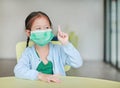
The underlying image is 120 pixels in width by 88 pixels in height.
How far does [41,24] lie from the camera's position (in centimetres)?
A: 167

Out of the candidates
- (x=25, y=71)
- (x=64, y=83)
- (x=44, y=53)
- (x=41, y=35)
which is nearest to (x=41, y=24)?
(x=41, y=35)

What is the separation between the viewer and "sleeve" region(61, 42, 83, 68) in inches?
61.7

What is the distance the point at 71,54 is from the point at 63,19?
673 cm

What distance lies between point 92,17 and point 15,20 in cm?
233

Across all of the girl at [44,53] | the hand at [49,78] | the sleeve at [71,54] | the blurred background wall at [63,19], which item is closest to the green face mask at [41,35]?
the girl at [44,53]

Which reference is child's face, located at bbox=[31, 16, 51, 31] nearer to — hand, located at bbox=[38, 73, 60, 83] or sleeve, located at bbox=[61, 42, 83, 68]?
sleeve, located at bbox=[61, 42, 83, 68]

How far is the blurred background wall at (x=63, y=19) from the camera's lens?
8188 millimetres

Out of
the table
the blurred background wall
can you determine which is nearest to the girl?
the table

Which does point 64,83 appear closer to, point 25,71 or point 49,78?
point 49,78

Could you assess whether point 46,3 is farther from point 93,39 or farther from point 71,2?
point 93,39

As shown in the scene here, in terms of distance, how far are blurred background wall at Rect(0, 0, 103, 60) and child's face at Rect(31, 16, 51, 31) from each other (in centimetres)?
651

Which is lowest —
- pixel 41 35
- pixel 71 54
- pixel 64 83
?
pixel 64 83

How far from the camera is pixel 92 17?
8.23m

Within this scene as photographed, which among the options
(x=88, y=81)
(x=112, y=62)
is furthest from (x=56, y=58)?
(x=112, y=62)
